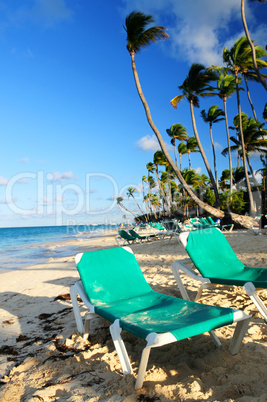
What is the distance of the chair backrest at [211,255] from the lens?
11.0 ft

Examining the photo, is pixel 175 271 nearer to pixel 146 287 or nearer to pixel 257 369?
pixel 146 287

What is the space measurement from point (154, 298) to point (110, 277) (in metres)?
0.53

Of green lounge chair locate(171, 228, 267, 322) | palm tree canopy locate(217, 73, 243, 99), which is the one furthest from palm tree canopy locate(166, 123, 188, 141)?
green lounge chair locate(171, 228, 267, 322)

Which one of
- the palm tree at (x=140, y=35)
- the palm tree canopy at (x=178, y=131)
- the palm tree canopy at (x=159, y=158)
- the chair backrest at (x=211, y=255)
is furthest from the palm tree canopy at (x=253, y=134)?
the chair backrest at (x=211, y=255)

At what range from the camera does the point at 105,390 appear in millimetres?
1791


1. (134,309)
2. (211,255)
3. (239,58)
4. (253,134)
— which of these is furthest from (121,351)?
(253,134)

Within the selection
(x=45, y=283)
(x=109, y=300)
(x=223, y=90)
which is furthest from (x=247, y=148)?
(x=109, y=300)

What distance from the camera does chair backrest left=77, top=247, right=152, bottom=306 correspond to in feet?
9.00

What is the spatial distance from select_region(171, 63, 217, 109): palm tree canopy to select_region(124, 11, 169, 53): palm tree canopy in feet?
10.9

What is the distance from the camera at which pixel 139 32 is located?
1365 centimetres

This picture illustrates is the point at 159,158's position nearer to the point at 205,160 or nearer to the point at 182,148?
the point at 182,148

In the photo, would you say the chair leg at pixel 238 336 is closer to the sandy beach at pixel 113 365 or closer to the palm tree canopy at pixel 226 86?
the sandy beach at pixel 113 365

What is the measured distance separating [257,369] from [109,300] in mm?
1398

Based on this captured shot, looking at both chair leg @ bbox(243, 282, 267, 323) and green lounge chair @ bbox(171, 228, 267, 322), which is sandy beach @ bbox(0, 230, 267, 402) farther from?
green lounge chair @ bbox(171, 228, 267, 322)
